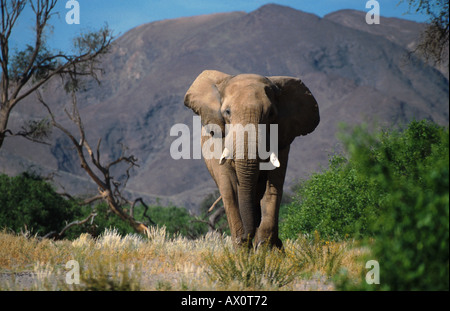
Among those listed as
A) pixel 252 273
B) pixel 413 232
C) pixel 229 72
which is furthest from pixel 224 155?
pixel 229 72

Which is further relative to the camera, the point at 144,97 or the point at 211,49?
the point at 211,49

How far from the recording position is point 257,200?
10188mm

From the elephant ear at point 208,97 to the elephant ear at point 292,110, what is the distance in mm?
1007

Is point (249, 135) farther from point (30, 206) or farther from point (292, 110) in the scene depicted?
point (30, 206)

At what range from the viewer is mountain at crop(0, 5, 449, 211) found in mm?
102312

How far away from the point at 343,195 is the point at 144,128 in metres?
113

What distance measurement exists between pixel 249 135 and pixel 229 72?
118 m

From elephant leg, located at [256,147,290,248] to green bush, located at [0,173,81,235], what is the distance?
13923 millimetres

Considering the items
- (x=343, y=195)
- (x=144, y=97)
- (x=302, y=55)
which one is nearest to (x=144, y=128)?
(x=144, y=97)

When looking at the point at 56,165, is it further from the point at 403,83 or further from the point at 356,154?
the point at 356,154

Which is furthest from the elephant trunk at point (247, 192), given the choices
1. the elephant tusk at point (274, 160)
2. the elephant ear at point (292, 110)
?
the elephant ear at point (292, 110)

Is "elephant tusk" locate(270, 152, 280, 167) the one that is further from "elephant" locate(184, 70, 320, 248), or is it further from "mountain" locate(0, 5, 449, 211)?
"mountain" locate(0, 5, 449, 211)

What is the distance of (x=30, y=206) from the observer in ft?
72.9

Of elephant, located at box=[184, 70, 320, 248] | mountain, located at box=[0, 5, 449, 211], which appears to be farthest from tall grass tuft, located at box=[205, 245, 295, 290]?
mountain, located at box=[0, 5, 449, 211]
